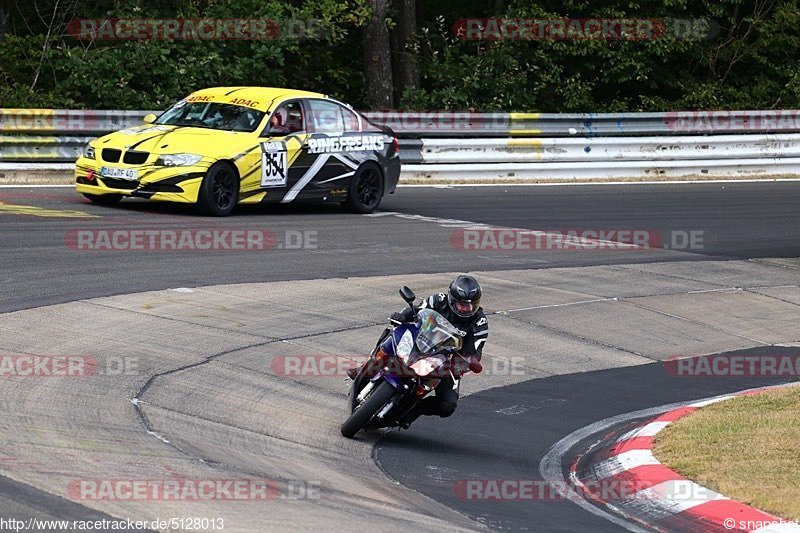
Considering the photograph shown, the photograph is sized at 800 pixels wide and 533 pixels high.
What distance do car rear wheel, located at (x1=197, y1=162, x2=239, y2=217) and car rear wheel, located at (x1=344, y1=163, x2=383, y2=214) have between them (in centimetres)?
218

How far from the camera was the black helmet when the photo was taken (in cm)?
906

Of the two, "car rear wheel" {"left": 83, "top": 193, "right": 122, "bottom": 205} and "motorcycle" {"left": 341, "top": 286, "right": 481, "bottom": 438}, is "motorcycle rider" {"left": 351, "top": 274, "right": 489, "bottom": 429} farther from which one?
"car rear wheel" {"left": 83, "top": 193, "right": 122, "bottom": 205}

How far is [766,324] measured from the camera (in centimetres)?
1464

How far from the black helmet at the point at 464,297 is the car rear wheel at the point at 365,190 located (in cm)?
986

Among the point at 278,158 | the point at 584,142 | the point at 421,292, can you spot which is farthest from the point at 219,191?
the point at 584,142

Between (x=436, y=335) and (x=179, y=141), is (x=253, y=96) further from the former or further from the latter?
(x=436, y=335)

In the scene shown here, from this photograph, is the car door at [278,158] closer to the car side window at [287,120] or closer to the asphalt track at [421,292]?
the car side window at [287,120]

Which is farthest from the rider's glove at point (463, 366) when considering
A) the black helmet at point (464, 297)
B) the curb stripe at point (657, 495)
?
the curb stripe at point (657, 495)

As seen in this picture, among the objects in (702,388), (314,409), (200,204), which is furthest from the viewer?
(200,204)

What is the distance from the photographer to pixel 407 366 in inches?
352

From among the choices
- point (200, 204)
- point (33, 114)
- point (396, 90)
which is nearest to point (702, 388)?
point (200, 204)

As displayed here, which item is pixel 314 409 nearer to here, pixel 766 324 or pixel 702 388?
pixel 702 388

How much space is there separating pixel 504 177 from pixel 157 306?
1253 cm

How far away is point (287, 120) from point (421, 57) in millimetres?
12022
